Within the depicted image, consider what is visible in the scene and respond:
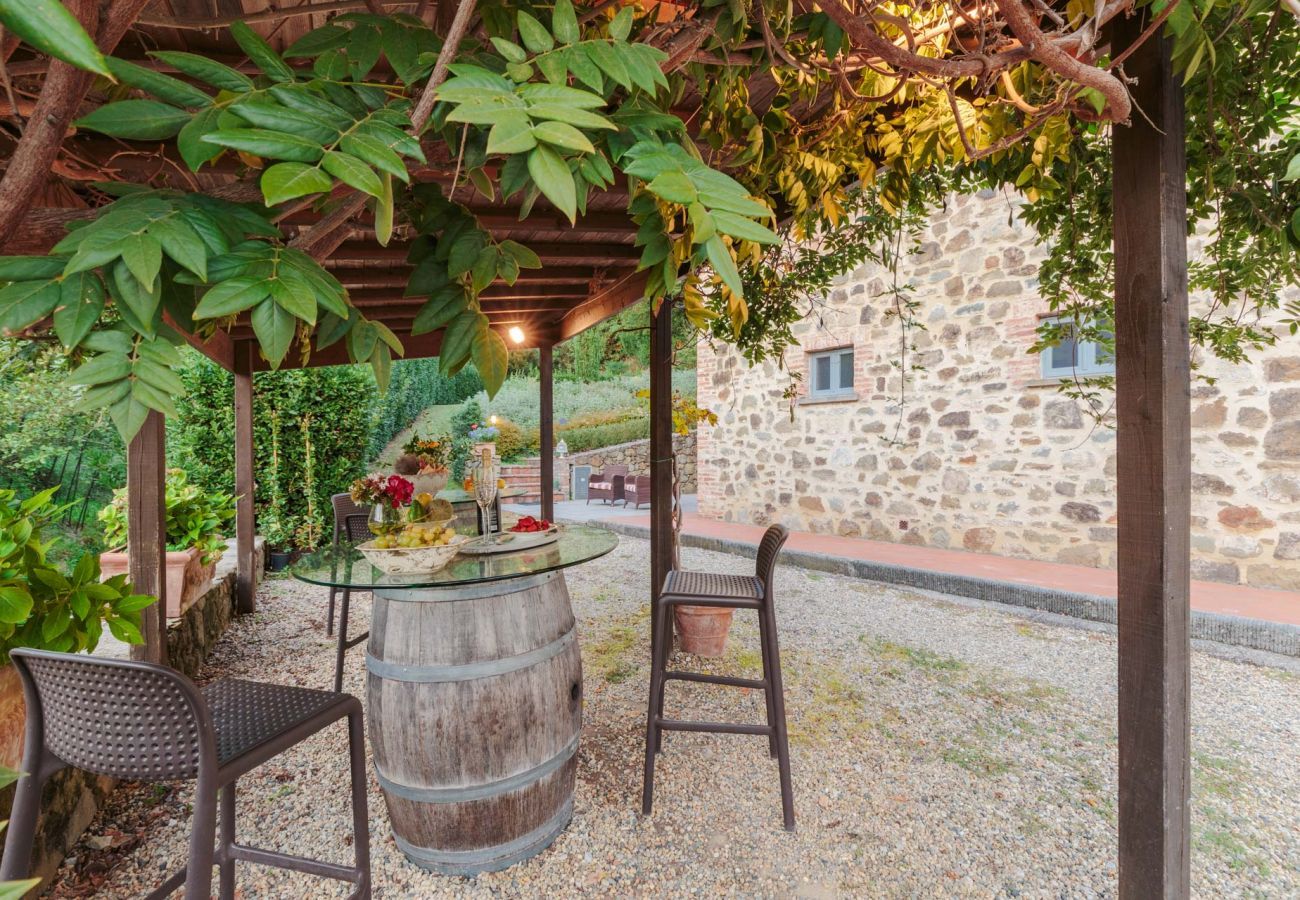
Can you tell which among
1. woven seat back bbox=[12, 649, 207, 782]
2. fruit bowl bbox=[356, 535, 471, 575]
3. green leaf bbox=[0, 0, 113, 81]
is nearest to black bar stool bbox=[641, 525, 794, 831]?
fruit bowl bbox=[356, 535, 471, 575]

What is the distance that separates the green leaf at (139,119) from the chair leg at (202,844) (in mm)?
1026

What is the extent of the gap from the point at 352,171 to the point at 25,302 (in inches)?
10.1

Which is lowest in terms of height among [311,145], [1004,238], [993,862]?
[993,862]

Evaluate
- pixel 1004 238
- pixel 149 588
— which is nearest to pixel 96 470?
pixel 149 588

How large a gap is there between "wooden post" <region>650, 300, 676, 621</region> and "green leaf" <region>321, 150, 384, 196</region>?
265 centimetres

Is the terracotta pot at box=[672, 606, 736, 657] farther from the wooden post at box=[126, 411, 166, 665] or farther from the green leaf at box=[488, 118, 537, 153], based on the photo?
the green leaf at box=[488, 118, 537, 153]

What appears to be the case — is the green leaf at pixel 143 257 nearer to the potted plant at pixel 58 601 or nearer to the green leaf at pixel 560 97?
the green leaf at pixel 560 97

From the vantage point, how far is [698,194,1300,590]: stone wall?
3.94 m

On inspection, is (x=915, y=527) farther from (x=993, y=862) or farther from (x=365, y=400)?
(x=365, y=400)

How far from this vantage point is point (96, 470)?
196 inches

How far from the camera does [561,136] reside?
1.58 feet

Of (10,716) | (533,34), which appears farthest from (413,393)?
(533,34)

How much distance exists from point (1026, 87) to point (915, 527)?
5.02 m

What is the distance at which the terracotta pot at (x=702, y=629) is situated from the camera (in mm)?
3219
